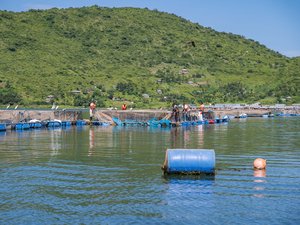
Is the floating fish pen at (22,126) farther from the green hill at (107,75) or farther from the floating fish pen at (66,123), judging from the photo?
the green hill at (107,75)

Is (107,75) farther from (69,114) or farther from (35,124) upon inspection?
(35,124)

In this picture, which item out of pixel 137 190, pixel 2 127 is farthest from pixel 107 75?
pixel 137 190

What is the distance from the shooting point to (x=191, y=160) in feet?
87.8

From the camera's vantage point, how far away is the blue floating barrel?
2673 cm

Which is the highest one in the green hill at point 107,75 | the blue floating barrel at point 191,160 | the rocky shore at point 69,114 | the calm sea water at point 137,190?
the green hill at point 107,75

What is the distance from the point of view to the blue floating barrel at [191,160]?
26.7 m

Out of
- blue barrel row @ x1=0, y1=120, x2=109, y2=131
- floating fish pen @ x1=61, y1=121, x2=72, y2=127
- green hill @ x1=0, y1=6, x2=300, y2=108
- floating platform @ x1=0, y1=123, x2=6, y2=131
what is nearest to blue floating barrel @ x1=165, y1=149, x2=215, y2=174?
floating platform @ x1=0, y1=123, x2=6, y2=131

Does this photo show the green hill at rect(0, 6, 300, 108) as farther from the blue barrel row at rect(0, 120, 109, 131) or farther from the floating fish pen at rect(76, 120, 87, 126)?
the blue barrel row at rect(0, 120, 109, 131)

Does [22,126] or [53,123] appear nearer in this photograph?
[22,126]

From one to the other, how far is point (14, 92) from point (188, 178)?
11636cm

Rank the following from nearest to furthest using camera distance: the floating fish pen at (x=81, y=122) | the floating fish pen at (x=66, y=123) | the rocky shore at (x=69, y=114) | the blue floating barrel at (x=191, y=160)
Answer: the blue floating barrel at (x=191, y=160)
the rocky shore at (x=69, y=114)
the floating fish pen at (x=66, y=123)
the floating fish pen at (x=81, y=122)

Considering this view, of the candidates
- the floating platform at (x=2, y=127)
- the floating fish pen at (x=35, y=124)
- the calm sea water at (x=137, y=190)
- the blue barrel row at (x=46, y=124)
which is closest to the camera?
the calm sea water at (x=137, y=190)

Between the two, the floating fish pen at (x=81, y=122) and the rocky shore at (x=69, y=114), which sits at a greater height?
the rocky shore at (x=69, y=114)

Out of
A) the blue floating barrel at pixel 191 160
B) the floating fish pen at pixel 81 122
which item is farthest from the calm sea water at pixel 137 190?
the floating fish pen at pixel 81 122
